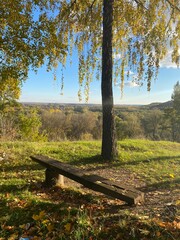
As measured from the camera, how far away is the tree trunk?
6.61 metres

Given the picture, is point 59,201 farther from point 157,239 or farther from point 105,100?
point 105,100

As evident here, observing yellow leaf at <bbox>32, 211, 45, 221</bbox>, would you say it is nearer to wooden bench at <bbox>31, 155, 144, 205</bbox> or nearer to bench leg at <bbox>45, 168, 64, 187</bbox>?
wooden bench at <bbox>31, 155, 144, 205</bbox>

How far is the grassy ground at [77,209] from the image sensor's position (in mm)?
2773

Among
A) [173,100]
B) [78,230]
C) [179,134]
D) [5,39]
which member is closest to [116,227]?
[78,230]

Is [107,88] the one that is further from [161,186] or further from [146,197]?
[146,197]

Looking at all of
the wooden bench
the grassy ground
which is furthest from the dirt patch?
the wooden bench

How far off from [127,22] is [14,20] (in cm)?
364

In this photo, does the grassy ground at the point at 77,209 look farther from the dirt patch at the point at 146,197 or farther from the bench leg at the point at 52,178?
the bench leg at the point at 52,178

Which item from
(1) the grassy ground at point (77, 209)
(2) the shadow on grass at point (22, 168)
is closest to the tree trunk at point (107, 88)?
(1) the grassy ground at point (77, 209)

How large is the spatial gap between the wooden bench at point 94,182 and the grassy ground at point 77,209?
0.20 meters

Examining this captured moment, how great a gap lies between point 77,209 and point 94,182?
51 centimetres

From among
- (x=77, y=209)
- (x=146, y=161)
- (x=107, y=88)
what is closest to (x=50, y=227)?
(x=77, y=209)

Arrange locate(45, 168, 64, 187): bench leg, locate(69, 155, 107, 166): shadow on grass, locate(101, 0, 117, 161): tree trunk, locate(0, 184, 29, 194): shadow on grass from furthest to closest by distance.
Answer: locate(69, 155, 107, 166): shadow on grass < locate(101, 0, 117, 161): tree trunk < locate(45, 168, 64, 187): bench leg < locate(0, 184, 29, 194): shadow on grass

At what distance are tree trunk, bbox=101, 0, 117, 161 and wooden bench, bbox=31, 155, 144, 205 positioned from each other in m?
2.61
